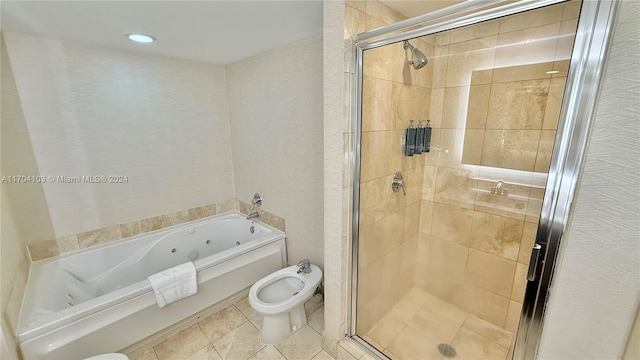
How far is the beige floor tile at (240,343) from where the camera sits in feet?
5.71

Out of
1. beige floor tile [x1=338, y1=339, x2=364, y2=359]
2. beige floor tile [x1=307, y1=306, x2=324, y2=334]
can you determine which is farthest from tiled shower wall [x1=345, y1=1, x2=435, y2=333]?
beige floor tile [x1=307, y1=306, x2=324, y2=334]

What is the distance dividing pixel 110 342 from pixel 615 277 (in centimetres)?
248

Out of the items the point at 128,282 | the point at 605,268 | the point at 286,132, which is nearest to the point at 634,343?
the point at 605,268

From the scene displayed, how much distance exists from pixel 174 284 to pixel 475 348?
85.0 inches

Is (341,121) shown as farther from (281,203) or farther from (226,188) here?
(226,188)

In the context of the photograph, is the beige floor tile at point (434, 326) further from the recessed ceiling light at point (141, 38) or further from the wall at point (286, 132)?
the recessed ceiling light at point (141, 38)

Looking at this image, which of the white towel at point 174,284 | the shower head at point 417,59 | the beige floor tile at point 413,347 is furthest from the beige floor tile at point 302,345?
the shower head at point 417,59

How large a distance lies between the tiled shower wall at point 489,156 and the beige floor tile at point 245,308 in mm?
1491

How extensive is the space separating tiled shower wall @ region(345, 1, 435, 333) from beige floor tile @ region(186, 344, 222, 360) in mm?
1014

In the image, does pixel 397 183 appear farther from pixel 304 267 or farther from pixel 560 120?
pixel 560 120

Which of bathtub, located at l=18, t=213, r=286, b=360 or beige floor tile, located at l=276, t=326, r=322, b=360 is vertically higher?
bathtub, located at l=18, t=213, r=286, b=360

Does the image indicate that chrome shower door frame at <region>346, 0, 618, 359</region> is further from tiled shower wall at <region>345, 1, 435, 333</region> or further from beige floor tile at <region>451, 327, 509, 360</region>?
beige floor tile at <region>451, 327, 509, 360</region>

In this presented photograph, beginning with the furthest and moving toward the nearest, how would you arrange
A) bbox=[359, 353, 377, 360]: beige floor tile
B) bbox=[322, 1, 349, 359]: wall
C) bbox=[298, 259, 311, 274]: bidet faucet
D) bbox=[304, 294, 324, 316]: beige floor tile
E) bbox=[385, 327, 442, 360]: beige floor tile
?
bbox=[304, 294, 324, 316]: beige floor tile < bbox=[298, 259, 311, 274]: bidet faucet < bbox=[385, 327, 442, 360]: beige floor tile < bbox=[359, 353, 377, 360]: beige floor tile < bbox=[322, 1, 349, 359]: wall

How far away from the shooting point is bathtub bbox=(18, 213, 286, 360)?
1459 mm
